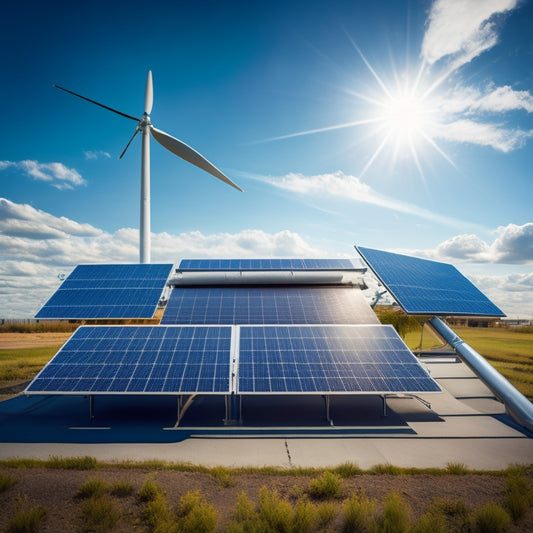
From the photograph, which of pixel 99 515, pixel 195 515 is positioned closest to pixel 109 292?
pixel 99 515

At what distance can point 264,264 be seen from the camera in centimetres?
2931

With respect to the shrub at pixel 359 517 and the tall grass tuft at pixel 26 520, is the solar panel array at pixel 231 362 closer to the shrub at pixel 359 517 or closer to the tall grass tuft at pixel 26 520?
the shrub at pixel 359 517

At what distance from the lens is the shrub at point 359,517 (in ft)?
33.0

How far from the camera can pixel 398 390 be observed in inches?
686

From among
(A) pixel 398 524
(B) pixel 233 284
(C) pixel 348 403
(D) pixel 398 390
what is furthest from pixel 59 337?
(A) pixel 398 524

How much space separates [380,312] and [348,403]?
87.2 ft

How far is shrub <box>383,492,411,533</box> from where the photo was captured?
32.4ft

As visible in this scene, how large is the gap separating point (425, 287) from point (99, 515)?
954 inches

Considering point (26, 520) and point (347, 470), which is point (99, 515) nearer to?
point (26, 520)

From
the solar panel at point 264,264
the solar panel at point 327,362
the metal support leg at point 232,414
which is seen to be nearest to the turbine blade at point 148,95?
the solar panel at point 264,264

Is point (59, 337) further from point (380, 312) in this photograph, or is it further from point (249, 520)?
point (249, 520)

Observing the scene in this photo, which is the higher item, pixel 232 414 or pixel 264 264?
pixel 264 264

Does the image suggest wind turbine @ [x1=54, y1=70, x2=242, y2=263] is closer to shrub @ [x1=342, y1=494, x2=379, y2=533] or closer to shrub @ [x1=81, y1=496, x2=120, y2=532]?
shrub @ [x1=81, y1=496, x2=120, y2=532]

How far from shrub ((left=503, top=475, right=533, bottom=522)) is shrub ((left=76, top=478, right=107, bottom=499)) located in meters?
12.5
